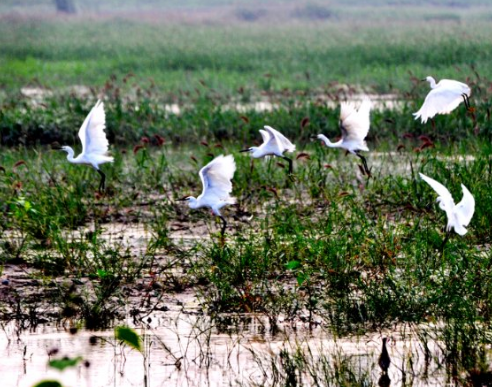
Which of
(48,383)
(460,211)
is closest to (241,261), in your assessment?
(460,211)

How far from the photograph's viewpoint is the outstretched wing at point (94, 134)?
6.91 m

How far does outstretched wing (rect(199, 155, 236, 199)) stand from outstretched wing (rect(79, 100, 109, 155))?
1.07 m

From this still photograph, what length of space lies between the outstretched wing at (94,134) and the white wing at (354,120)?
164cm

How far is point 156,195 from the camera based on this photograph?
8500 mm

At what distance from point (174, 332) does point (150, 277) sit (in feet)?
2.83

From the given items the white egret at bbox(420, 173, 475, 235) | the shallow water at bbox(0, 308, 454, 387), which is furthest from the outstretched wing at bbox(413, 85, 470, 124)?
the shallow water at bbox(0, 308, 454, 387)

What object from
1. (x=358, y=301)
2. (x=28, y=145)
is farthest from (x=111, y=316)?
(x=28, y=145)

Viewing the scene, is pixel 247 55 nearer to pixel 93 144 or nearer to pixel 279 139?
pixel 93 144

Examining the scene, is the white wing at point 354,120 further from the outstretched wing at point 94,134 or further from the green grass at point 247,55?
the green grass at point 247,55

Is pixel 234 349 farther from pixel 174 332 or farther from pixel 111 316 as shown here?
pixel 111 316

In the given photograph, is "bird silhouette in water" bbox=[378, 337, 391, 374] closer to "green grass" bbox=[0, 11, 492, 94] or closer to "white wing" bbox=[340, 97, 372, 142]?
"white wing" bbox=[340, 97, 372, 142]

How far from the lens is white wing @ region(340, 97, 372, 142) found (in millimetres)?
6691

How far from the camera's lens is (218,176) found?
6.29m

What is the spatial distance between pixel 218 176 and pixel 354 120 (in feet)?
3.53
